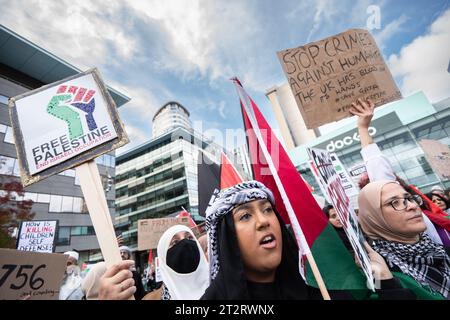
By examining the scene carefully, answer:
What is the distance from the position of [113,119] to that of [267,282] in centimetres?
166

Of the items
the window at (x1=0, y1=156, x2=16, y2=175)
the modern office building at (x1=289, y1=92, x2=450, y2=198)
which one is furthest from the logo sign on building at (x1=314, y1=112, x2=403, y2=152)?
the window at (x1=0, y1=156, x2=16, y2=175)

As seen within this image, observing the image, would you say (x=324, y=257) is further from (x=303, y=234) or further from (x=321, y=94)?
(x=321, y=94)

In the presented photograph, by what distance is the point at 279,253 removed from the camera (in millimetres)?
1521

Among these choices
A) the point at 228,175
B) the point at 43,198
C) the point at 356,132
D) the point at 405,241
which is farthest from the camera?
the point at 356,132

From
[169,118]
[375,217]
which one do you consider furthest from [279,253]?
[169,118]

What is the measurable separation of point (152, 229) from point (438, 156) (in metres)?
7.79

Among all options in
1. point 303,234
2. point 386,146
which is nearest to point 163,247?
point 303,234

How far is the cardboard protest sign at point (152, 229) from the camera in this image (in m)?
5.64

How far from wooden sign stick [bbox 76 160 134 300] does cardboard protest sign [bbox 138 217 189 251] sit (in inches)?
173

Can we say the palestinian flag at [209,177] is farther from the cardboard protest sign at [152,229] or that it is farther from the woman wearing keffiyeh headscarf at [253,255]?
the woman wearing keffiyeh headscarf at [253,255]

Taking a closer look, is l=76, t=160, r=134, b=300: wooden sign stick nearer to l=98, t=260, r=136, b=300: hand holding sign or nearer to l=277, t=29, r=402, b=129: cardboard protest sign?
l=98, t=260, r=136, b=300: hand holding sign

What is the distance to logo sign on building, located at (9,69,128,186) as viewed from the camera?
162 centimetres

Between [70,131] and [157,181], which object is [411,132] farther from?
[157,181]

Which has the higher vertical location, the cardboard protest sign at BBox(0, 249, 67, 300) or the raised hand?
the raised hand
